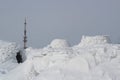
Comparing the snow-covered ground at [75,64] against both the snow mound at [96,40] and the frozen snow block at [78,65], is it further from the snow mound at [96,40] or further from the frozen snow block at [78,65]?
the snow mound at [96,40]

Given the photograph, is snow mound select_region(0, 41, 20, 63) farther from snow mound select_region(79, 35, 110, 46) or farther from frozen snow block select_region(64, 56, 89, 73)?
frozen snow block select_region(64, 56, 89, 73)

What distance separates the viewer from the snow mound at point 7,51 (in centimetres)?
1467

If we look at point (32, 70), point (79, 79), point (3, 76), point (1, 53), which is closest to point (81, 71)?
point (79, 79)

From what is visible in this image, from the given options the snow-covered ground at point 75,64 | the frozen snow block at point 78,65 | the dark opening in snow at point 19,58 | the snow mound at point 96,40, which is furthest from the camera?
the dark opening in snow at point 19,58

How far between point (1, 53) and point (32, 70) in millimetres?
5105

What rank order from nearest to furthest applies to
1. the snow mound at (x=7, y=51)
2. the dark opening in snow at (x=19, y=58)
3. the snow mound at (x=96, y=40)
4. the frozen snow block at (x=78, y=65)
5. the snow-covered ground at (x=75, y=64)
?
the snow-covered ground at (x=75, y=64), the frozen snow block at (x=78, y=65), the snow mound at (x=96, y=40), the snow mound at (x=7, y=51), the dark opening in snow at (x=19, y=58)

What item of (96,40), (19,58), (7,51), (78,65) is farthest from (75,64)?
(19,58)

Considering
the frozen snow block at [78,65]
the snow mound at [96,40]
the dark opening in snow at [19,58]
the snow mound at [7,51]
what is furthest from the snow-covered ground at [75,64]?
the dark opening in snow at [19,58]

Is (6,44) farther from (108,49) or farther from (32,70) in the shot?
(108,49)

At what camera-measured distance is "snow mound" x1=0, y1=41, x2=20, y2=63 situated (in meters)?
14.7

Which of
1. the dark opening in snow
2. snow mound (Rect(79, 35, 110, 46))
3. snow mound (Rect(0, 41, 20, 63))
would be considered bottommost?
the dark opening in snow

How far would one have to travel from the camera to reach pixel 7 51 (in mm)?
14953

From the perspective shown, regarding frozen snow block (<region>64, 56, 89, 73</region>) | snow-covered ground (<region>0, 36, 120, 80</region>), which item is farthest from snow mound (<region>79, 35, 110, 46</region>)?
frozen snow block (<region>64, 56, 89, 73</region>)

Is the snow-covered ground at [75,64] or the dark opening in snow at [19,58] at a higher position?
the snow-covered ground at [75,64]
